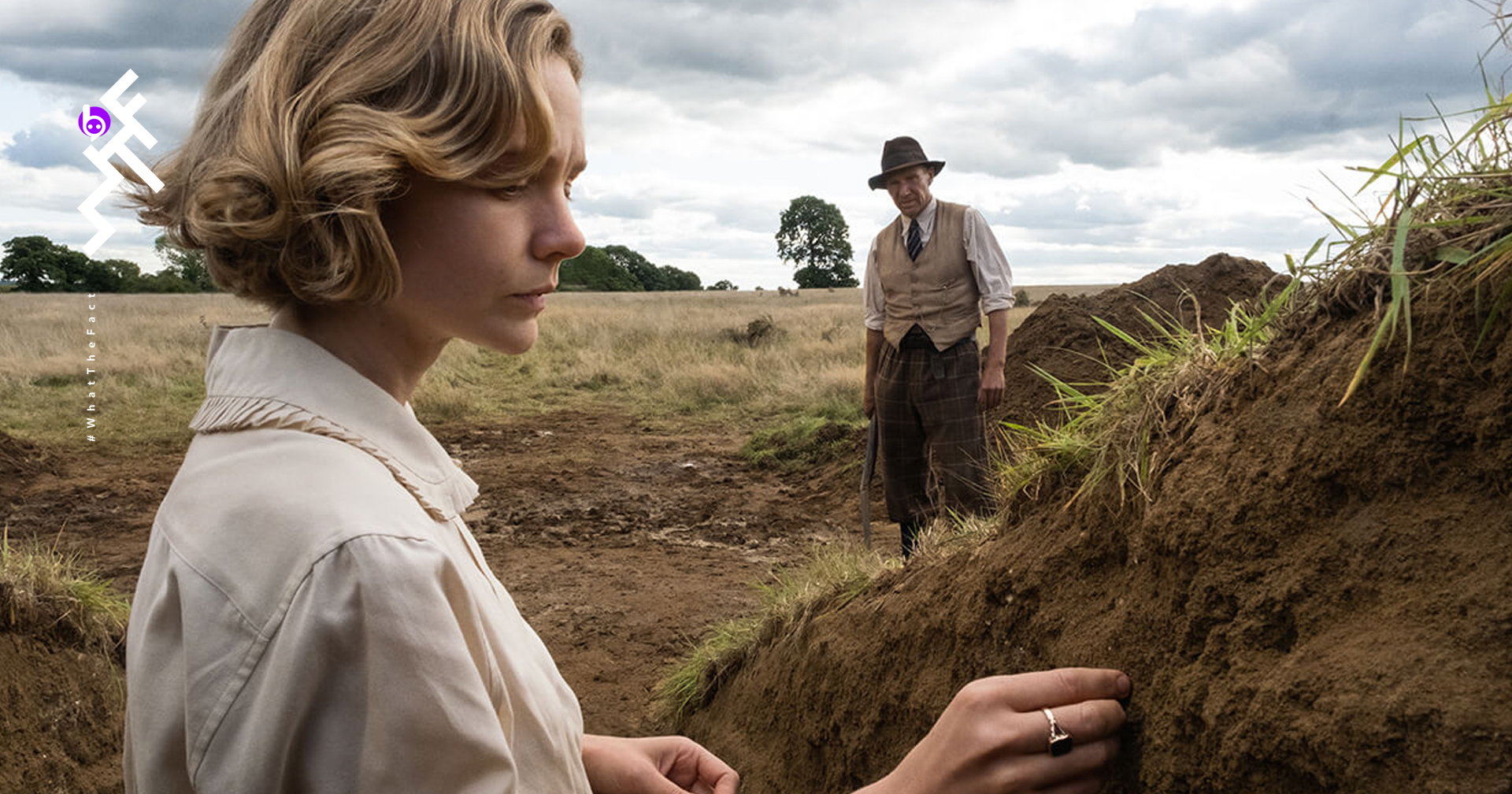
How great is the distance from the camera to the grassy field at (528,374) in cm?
1402

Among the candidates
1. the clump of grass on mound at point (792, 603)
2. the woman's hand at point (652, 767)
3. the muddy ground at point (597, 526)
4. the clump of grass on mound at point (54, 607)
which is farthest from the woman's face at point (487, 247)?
the clump of grass on mound at point (54, 607)

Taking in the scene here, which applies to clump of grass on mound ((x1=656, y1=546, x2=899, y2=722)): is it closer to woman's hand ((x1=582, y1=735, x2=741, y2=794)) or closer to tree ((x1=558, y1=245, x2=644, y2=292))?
woman's hand ((x1=582, y1=735, x2=741, y2=794))

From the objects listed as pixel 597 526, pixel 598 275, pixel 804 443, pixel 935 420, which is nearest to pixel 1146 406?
pixel 935 420

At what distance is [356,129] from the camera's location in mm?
1228

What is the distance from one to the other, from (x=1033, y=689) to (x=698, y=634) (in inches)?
175

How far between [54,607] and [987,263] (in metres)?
5.26

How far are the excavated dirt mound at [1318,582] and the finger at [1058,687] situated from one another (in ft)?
0.20

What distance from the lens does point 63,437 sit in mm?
12734

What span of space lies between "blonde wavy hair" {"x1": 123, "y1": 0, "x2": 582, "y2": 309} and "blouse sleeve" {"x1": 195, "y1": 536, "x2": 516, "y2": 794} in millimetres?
397

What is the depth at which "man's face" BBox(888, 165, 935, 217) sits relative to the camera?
665 cm

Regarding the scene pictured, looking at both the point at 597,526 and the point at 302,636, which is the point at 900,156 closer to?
the point at 597,526

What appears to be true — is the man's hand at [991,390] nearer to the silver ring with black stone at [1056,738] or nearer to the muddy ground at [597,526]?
the muddy ground at [597,526]

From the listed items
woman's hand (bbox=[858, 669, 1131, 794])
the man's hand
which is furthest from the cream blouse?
the man's hand

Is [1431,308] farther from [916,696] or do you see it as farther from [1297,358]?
[916,696]
